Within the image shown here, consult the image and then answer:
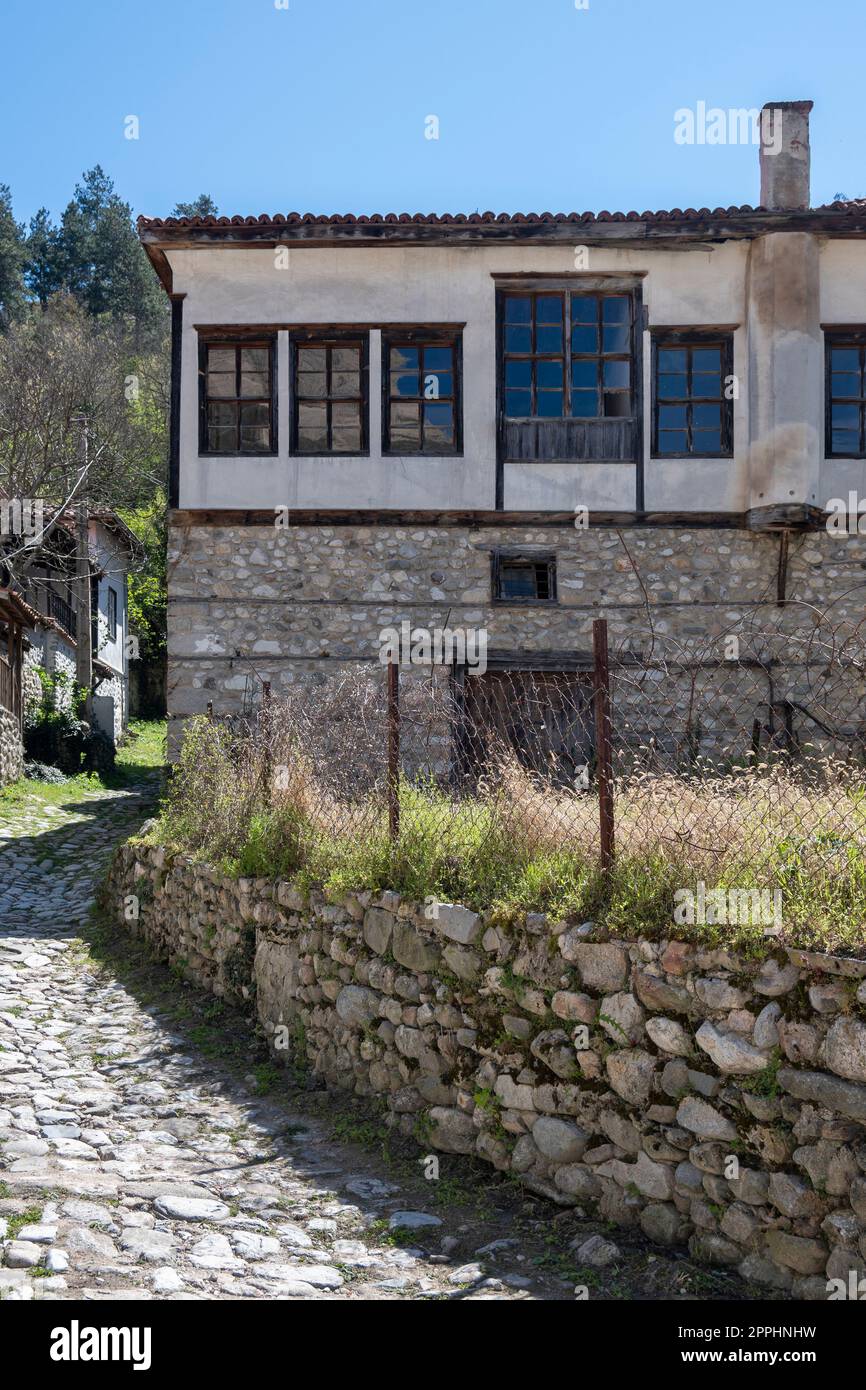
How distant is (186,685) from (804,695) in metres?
7.05

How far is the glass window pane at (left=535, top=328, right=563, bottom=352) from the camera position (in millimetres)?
13758

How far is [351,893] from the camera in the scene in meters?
6.64

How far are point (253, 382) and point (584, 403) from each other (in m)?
3.97

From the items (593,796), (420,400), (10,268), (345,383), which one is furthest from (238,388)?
(10,268)

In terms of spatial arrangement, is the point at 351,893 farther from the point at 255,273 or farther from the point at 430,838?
the point at 255,273

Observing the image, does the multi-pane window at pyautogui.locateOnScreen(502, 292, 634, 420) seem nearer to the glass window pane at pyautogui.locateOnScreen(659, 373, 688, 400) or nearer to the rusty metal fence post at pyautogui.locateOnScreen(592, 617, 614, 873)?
the glass window pane at pyautogui.locateOnScreen(659, 373, 688, 400)

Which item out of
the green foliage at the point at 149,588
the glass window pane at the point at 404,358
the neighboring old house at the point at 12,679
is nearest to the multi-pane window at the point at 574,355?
the glass window pane at the point at 404,358

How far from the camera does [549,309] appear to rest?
1380cm

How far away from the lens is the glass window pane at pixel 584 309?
13.8 metres

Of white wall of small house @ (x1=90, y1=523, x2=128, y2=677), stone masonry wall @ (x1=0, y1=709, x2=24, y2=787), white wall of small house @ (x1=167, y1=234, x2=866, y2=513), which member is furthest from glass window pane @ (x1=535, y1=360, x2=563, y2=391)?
white wall of small house @ (x1=90, y1=523, x2=128, y2=677)

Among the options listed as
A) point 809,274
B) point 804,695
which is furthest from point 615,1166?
point 809,274

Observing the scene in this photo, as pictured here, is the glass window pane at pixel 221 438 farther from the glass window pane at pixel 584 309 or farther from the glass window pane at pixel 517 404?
the glass window pane at pixel 584 309

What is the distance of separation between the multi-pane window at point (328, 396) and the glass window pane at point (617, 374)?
9.47 ft

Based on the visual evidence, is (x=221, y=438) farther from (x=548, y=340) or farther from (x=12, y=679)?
(x=12, y=679)
